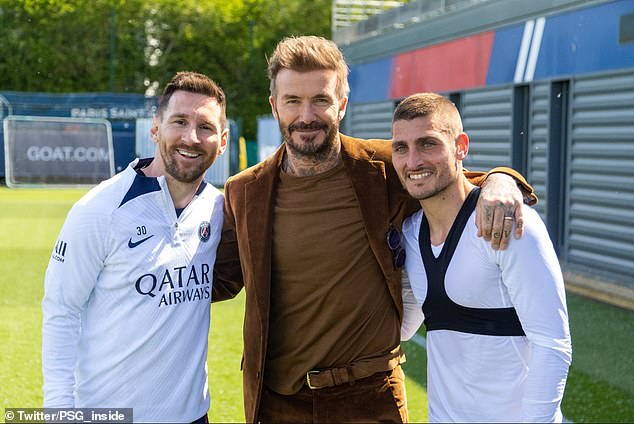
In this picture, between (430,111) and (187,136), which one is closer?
(430,111)

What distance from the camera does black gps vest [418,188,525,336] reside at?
2.55 m

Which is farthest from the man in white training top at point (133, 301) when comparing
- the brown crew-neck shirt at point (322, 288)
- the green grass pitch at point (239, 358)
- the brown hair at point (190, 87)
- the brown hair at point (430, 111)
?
the green grass pitch at point (239, 358)

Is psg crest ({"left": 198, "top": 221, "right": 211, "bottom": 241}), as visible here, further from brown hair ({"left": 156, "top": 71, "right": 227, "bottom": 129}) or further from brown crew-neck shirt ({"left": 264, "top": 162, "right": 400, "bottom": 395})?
brown hair ({"left": 156, "top": 71, "right": 227, "bottom": 129})

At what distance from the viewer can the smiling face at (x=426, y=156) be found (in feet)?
8.80

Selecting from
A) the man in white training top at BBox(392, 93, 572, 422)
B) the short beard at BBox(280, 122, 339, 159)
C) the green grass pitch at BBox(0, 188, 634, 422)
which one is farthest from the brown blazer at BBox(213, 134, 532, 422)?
the green grass pitch at BBox(0, 188, 634, 422)

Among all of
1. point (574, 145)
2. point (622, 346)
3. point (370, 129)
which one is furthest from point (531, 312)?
point (370, 129)

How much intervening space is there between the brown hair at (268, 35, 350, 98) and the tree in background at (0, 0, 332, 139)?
402 inches

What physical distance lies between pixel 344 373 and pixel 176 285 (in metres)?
0.68

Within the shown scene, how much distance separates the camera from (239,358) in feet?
21.2

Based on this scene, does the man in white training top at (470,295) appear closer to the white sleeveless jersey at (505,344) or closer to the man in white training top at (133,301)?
the white sleeveless jersey at (505,344)

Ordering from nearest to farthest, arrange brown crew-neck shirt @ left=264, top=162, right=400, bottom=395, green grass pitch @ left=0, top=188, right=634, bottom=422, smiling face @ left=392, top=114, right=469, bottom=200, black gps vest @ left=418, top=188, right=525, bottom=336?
black gps vest @ left=418, top=188, right=525, bottom=336 < smiling face @ left=392, top=114, right=469, bottom=200 < brown crew-neck shirt @ left=264, top=162, right=400, bottom=395 < green grass pitch @ left=0, top=188, right=634, bottom=422

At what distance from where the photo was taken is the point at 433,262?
8.77 feet

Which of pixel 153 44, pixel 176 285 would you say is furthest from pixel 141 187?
pixel 153 44

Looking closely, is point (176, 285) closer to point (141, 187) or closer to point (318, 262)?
point (141, 187)
